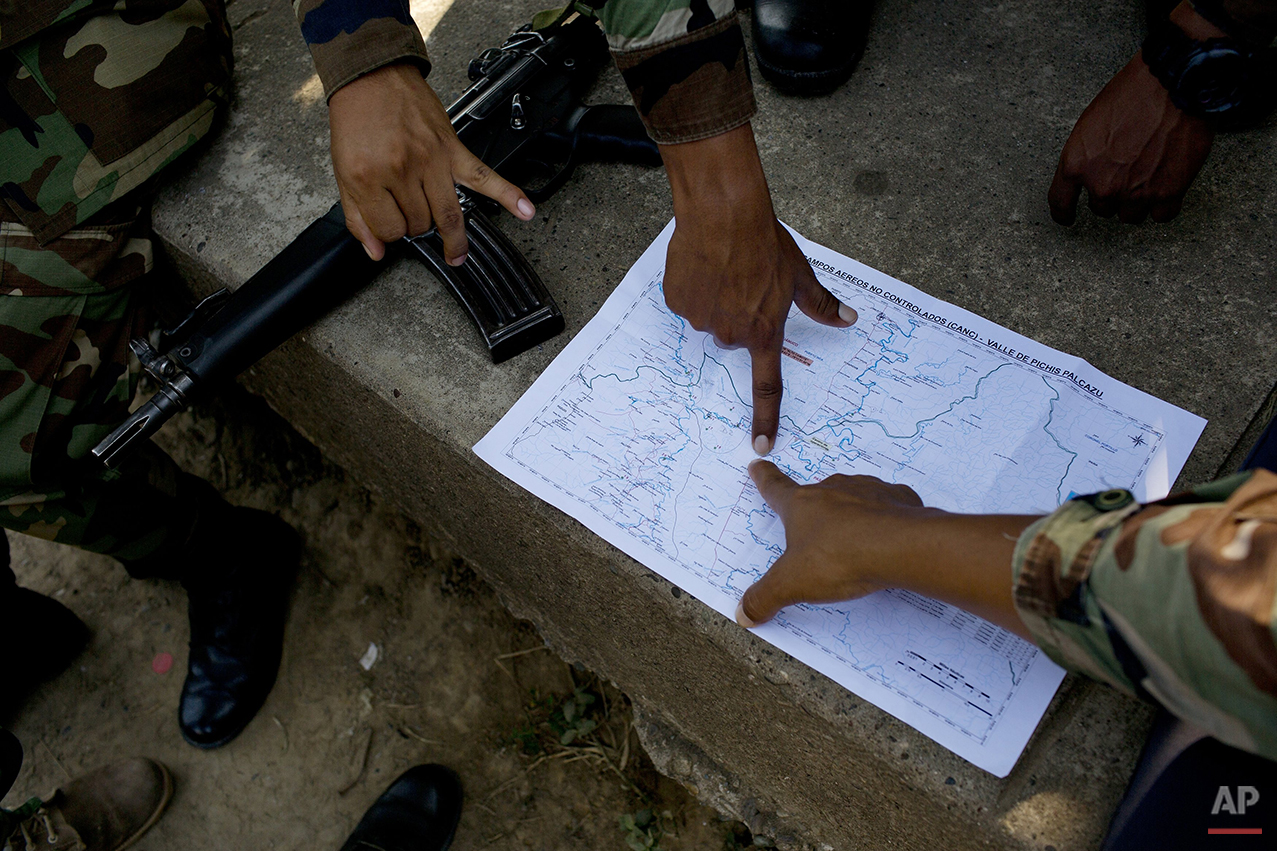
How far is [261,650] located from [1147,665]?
69.9 inches

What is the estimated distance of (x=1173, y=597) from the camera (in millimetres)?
579

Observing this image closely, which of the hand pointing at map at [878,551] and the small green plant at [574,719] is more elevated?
the hand pointing at map at [878,551]

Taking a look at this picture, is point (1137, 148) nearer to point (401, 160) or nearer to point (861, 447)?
point (861, 447)

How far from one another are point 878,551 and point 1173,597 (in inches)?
11.2

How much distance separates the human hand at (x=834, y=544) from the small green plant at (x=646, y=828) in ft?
2.75

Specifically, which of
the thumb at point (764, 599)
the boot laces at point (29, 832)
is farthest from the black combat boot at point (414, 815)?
the thumb at point (764, 599)

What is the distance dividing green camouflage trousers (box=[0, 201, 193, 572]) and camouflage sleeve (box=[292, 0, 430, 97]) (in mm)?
633

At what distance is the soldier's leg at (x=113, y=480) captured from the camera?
1.25m

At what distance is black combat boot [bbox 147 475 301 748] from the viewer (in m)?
1.72

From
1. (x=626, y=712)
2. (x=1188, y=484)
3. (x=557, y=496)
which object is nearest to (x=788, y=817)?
(x=626, y=712)

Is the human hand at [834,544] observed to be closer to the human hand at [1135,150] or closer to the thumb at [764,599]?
the thumb at [764,599]

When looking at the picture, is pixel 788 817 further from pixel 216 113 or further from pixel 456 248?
pixel 216 113

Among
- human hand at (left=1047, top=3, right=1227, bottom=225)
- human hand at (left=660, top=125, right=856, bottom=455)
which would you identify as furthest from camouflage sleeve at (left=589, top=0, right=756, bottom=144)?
human hand at (left=1047, top=3, right=1227, bottom=225)

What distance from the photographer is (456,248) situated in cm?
111
